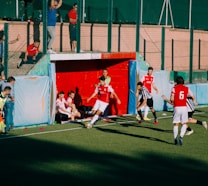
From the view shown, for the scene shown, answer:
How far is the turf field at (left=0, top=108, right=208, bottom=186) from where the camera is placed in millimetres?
13586

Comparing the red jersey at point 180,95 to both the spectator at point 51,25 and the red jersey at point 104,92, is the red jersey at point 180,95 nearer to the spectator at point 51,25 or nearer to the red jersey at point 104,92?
the red jersey at point 104,92

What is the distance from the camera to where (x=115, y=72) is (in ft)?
90.8

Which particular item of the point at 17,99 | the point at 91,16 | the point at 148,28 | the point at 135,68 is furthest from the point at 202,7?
the point at 17,99

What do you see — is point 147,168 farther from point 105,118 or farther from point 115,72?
point 115,72

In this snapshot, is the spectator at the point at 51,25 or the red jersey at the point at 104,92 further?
the spectator at the point at 51,25

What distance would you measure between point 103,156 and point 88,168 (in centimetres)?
173

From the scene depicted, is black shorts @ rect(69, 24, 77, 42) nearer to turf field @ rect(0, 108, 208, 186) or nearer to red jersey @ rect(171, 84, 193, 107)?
turf field @ rect(0, 108, 208, 186)

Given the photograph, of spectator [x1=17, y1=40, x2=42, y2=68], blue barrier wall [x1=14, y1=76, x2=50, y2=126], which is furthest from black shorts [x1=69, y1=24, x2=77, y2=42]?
blue barrier wall [x1=14, y1=76, x2=50, y2=126]

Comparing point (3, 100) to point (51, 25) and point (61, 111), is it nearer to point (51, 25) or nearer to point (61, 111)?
point (61, 111)

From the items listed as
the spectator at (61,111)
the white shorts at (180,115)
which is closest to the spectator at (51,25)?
the spectator at (61,111)

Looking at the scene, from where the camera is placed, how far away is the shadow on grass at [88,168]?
43.8 ft

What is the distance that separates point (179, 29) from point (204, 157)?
62.4 ft

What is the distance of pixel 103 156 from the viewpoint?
16.4 metres

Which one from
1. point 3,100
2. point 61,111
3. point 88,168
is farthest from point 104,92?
point 88,168
